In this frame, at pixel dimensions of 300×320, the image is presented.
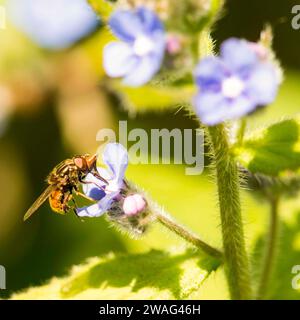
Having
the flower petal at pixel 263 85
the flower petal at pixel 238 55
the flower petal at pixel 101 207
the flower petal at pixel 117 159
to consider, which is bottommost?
the flower petal at pixel 101 207

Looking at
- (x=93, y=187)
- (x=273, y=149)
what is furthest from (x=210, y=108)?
(x=93, y=187)

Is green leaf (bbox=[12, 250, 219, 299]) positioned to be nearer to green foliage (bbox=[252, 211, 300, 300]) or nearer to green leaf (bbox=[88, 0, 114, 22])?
green foliage (bbox=[252, 211, 300, 300])

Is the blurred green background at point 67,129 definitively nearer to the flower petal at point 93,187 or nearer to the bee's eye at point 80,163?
the bee's eye at point 80,163

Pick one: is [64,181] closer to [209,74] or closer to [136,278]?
[136,278]

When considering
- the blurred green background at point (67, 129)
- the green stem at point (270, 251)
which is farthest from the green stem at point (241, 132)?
the blurred green background at point (67, 129)

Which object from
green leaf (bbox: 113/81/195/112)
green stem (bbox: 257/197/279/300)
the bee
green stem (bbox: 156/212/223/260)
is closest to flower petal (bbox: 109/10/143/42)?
green leaf (bbox: 113/81/195/112)
